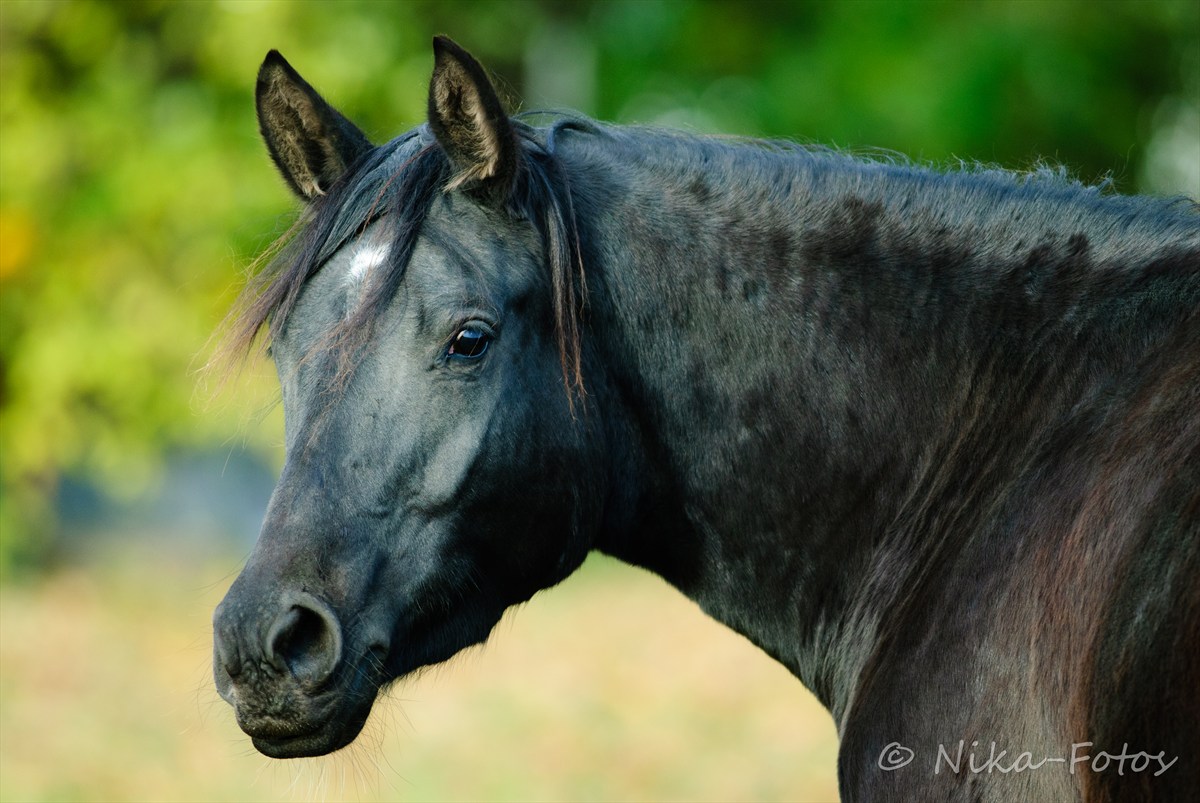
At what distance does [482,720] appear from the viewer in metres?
8.48

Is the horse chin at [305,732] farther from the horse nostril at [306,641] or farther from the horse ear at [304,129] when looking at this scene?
→ the horse ear at [304,129]

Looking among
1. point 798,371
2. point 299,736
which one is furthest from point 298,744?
point 798,371

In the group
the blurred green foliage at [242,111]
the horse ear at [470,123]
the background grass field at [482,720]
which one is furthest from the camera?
the blurred green foliage at [242,111]

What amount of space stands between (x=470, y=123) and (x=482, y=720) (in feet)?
21.1

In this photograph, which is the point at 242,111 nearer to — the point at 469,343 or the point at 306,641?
the point at 469,343

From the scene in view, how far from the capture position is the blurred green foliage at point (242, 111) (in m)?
10.7

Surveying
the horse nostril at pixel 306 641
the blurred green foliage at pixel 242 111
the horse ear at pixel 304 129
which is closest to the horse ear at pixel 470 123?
the horse ear at pixel 304 129

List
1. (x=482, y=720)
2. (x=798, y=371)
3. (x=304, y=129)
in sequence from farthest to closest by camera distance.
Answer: (x=482, y=720) → (x=304, y=129) → (x=798, y=371)

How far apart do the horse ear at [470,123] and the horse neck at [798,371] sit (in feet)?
0.87

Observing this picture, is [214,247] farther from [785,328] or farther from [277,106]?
[785,328]

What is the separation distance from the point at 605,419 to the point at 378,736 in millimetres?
1203

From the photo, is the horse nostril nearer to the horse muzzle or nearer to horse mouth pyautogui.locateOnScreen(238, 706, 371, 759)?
the horse muzzle

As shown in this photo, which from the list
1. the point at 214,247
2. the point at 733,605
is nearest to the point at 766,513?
the point at 733,605

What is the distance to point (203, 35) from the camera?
11797 millimetres
